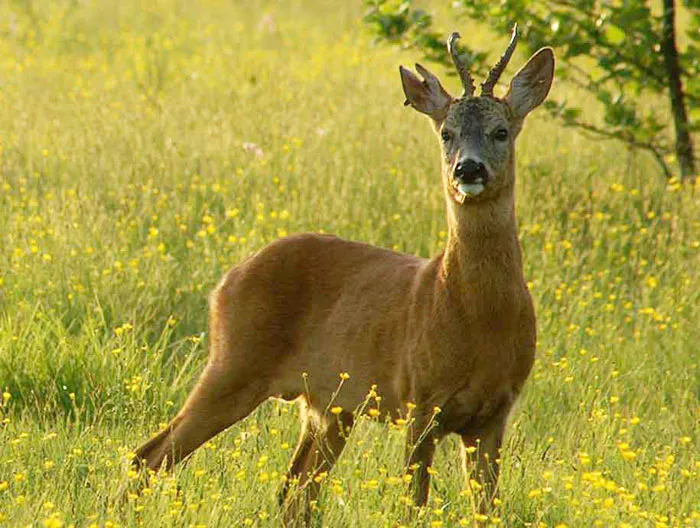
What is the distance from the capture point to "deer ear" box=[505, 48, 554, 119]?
5.28 metres

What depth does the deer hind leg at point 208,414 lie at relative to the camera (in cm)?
530

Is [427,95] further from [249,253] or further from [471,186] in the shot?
[249,253]

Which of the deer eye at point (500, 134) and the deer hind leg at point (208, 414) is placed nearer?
the deer eye at point (500, 134)

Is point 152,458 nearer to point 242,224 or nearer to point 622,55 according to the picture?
point 242,224

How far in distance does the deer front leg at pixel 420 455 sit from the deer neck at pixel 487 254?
0.44m

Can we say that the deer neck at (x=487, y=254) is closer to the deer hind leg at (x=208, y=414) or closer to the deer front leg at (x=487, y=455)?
the deer front leg at (x=487, y=455)

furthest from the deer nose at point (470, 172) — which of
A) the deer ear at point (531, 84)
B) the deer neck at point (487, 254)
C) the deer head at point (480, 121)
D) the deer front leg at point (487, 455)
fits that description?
the deer front leg at point (487, 455)

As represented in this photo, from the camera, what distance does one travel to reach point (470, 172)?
4.72 meters

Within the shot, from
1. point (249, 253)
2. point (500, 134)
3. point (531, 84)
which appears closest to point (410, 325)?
point (500, 134)

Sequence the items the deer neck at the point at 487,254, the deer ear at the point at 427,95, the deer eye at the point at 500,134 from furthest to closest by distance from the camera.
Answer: the deer ear at the point at 427,95, the deer eye at the point at 500,134, the deer neck at the point at 487,254

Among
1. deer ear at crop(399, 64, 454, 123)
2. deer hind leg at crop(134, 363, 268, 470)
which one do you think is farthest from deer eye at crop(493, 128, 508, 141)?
deer hind leg at crop(134, 363, 268, 470)

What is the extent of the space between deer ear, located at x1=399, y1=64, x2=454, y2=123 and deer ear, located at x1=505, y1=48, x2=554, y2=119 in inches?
9.4

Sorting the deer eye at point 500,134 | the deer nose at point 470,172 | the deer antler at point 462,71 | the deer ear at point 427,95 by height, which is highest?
the deer antler at point 462,71

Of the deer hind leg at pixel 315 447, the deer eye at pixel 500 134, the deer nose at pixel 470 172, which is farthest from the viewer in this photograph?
the deer hind leg at pixel 315 447
